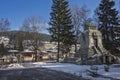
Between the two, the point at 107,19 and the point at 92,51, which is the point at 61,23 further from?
the point at 92,51

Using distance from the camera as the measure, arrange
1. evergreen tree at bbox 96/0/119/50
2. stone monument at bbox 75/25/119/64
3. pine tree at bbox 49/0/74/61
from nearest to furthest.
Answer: stone monument at bbox 75/25/119/64
evergreen tree at bbox 96/0/119/50
pine tree at bbox 49/0/74/61

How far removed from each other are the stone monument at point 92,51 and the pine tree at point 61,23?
7.99m

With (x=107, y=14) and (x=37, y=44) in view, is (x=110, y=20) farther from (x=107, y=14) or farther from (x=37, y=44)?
(x=37, y=44)

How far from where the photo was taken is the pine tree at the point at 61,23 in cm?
5456

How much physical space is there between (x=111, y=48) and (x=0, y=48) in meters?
26.9

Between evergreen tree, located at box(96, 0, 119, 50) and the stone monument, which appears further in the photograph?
evergreen tree, located at box(96, 0, 119, 50)

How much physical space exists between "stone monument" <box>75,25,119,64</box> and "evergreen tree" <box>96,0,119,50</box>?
5286 mm

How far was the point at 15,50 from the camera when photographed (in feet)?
255

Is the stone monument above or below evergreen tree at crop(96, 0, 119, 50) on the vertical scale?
below

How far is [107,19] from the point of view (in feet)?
167

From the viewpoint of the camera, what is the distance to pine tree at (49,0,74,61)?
5456 centimetres

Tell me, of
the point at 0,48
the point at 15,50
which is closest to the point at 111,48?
the point at 0,48

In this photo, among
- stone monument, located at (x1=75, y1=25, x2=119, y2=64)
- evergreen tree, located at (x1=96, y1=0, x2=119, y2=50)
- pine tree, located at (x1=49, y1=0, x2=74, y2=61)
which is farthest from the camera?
pine tree, located at (x1=49, y1=0, x2=74, y2=61)

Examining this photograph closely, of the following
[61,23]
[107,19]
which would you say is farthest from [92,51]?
[61,23]
